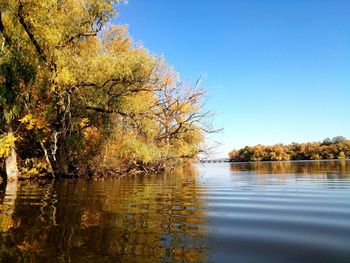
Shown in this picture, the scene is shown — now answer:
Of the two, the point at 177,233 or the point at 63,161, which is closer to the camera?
the point at 177,233

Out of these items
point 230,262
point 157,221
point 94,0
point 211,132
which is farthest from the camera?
point 211,132

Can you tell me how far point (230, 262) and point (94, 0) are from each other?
17.5m

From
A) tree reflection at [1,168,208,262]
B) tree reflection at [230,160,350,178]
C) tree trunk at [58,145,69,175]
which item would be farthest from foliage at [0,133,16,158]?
tree reflection at [230,160,350,178]

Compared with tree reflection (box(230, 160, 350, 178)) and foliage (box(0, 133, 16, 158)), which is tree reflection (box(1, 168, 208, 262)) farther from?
tree reflection (box(230, 160, 350, 178))

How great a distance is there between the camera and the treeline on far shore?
91.0 meters

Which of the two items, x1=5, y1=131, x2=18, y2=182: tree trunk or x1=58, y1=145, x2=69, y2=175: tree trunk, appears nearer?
x1=5, y1=131, x2=18, y2=182: tree trunk

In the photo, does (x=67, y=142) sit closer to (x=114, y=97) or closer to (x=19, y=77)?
(x=114, y=97)

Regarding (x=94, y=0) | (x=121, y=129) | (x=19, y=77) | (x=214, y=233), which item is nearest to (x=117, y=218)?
(x=214, y=233)

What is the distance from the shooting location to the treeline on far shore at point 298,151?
91000 millimetres

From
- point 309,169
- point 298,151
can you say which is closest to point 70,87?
point 309,169

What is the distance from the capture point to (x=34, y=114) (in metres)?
19.9

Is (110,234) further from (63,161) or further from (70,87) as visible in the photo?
(63,161)

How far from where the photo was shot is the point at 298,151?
9731 centimetres

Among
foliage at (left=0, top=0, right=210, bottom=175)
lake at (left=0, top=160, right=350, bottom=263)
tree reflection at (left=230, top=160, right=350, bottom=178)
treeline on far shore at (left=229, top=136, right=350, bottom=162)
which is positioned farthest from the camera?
treeline on far shore at (left=229, top=136, right=350, bottom=162)
